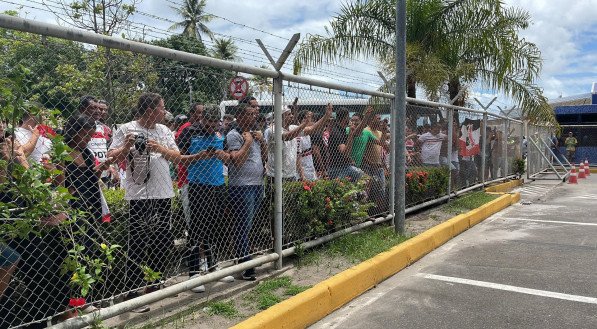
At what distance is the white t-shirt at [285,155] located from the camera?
4.97 metres

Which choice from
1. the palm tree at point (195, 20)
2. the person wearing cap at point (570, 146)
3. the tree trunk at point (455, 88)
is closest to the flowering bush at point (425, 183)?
the tree trunk at point (455, 88)

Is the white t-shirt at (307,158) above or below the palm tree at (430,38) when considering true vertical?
below

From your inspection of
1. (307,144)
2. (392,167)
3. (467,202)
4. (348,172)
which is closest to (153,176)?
(307,144)

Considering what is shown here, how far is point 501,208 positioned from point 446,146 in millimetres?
1902

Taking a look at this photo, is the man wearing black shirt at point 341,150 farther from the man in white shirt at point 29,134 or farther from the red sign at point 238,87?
the man in white shirt at point 29,134

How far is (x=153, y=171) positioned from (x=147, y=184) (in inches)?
4.6

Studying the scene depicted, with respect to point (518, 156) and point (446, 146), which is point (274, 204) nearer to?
point (446, 146)

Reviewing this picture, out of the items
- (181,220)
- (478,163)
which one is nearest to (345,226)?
(181,220)

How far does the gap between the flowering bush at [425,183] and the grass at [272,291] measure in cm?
392

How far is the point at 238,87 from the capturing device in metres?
4.40

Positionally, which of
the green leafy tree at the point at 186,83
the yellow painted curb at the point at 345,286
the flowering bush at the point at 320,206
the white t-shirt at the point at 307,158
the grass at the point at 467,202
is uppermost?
the green leafy tree at the point at 186,83

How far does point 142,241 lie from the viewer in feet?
13.1

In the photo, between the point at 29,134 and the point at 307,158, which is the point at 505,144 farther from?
the point at 29,134

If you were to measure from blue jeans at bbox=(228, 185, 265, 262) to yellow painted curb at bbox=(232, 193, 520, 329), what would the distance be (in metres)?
0.79
